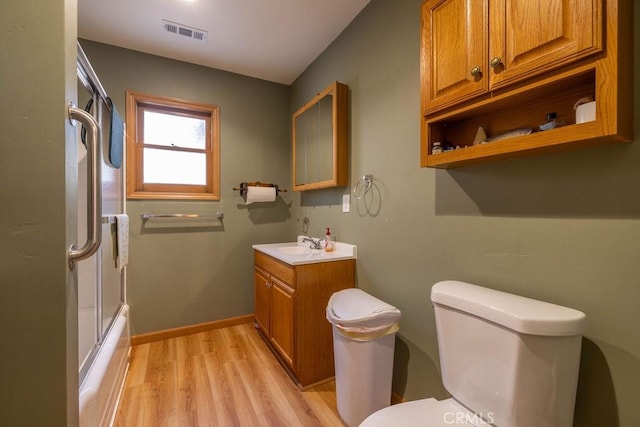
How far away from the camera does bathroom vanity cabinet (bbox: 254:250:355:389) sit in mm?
1760

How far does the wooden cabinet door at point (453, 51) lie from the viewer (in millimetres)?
973

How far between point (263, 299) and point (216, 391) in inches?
28.1

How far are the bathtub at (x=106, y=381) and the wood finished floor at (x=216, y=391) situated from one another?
0.36ft

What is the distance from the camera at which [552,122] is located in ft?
2.93

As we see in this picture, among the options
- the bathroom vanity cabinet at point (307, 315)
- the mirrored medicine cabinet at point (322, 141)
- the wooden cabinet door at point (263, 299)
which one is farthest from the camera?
the wooden cabinet door at point (263, 299)

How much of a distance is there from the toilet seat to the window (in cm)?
222

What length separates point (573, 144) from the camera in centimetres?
83

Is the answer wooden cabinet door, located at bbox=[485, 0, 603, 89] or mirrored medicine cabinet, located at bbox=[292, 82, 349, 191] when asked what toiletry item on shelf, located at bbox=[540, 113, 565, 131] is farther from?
mirrored medicine cabinet, located at bbox=[292, 82, 349, 191]

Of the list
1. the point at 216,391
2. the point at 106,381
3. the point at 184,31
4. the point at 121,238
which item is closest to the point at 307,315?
the point at 216,391

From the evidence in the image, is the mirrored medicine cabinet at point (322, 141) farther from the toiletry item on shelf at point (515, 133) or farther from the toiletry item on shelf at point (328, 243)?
the toiletry item on shelf at point (515, 133)

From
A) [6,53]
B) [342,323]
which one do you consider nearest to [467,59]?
[342,323]
